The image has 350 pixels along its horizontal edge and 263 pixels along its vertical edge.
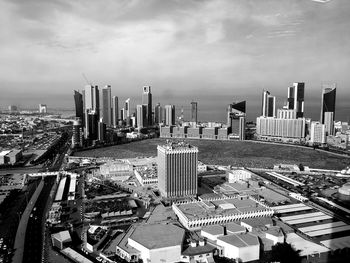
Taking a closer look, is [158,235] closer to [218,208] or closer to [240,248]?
[240,248]

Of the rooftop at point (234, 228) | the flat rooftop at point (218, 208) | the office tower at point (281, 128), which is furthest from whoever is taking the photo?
the office tower at point (281, 128)

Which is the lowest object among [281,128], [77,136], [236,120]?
[77,136]

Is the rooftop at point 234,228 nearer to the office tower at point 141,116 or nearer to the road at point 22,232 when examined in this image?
the road at point 22,232

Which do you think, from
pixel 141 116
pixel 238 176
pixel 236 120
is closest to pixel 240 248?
pixel 238 176

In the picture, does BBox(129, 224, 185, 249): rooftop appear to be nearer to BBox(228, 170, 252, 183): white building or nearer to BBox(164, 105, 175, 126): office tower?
BBox(228, 170, 252, 183): white building

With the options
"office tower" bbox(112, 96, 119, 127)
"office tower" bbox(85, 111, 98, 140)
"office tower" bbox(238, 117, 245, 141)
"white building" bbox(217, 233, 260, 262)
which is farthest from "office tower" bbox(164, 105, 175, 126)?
"white building" bbox(217, 233, 260, 262)

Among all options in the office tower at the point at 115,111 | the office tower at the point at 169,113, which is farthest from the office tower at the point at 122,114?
the office tower at the point at 169,113
